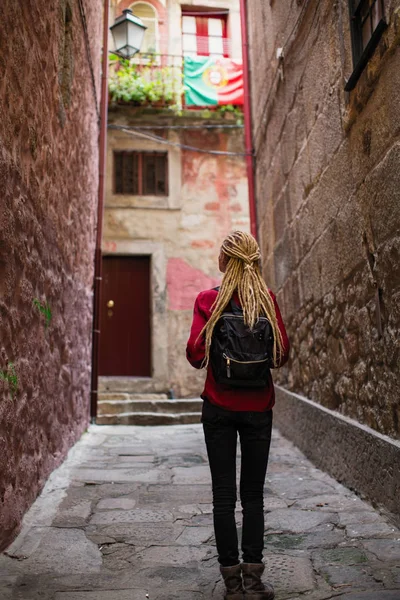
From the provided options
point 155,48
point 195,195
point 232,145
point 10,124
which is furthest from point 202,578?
point 155,48

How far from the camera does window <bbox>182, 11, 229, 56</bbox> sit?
36.5 feet

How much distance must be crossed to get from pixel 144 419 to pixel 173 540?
4.33m

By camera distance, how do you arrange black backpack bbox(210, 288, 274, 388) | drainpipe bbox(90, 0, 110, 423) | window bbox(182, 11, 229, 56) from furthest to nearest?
window bbox(182, 11, 229, 56) < drainpipe bbox(90, 0, 110, 423) < black backpack bbox(210, 288, 274, 388)

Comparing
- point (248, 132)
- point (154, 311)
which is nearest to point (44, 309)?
point (248, 132)

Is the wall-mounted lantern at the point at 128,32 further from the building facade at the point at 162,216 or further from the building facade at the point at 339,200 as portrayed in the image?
the building facade at the point at 339,200

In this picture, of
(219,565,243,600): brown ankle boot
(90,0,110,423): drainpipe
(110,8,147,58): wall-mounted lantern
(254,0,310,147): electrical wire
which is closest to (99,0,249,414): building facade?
(110,8,147,58): wall-mounted lantern

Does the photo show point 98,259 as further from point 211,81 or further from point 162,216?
point 211,81

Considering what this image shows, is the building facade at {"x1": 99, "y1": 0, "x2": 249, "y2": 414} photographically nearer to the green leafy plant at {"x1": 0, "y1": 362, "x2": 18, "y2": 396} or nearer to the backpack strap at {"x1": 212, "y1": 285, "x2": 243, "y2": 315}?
the green leafy plant at {"x1": 0, "y1": 362, "x2": 18, "y2": 396}

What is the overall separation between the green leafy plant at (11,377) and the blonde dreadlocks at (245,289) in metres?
0.98

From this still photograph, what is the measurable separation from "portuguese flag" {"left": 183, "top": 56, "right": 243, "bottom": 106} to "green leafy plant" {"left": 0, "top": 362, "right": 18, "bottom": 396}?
27.9ft

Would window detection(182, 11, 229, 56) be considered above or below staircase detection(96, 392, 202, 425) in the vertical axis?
above

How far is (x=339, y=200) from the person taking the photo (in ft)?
11.1

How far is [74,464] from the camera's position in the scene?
4.09 m

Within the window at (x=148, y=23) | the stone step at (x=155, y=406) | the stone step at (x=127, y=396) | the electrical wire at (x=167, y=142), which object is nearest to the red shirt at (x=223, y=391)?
the stone step at (x=155, y=406)
